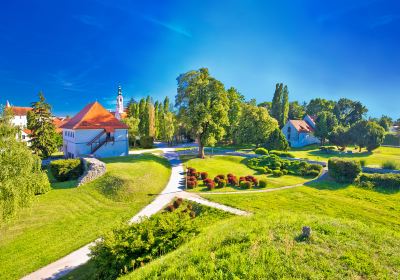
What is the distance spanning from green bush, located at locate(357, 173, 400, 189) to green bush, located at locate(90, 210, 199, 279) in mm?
24754

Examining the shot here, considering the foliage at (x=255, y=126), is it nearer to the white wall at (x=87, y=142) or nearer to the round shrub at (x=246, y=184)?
the white wall at (x=87, y=142)

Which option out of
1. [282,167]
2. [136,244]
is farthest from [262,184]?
[136,244]

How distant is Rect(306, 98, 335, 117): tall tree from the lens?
318 feet

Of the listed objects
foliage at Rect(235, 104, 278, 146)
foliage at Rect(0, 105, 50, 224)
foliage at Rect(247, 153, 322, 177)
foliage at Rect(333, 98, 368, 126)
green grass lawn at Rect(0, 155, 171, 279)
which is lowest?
green grass lawn at Rect(0, 155, 171, 279)

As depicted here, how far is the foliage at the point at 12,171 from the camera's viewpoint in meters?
11.9

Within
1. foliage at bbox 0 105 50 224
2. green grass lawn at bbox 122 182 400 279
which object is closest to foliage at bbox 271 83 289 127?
green grass lawn at bbox 122 182 400 279

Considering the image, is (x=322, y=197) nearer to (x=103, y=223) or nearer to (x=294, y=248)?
(x=294, y=248)

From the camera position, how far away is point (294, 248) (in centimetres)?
858

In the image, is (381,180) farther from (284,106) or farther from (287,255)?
(284,106)

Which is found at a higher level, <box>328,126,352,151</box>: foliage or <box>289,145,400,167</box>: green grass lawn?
<box>328,126,352,151</box>: foliage

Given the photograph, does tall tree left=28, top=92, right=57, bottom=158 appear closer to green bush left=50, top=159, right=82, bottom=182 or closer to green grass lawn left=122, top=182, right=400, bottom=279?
green bush left=50, top=159, right=82, bottom=182

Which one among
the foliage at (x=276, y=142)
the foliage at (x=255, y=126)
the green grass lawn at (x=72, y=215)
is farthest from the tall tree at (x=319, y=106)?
the green grass lawn at (x=72, y=215)

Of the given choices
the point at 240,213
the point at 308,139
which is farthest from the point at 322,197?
the point at 308,139

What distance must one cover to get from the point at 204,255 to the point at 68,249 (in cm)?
1027
